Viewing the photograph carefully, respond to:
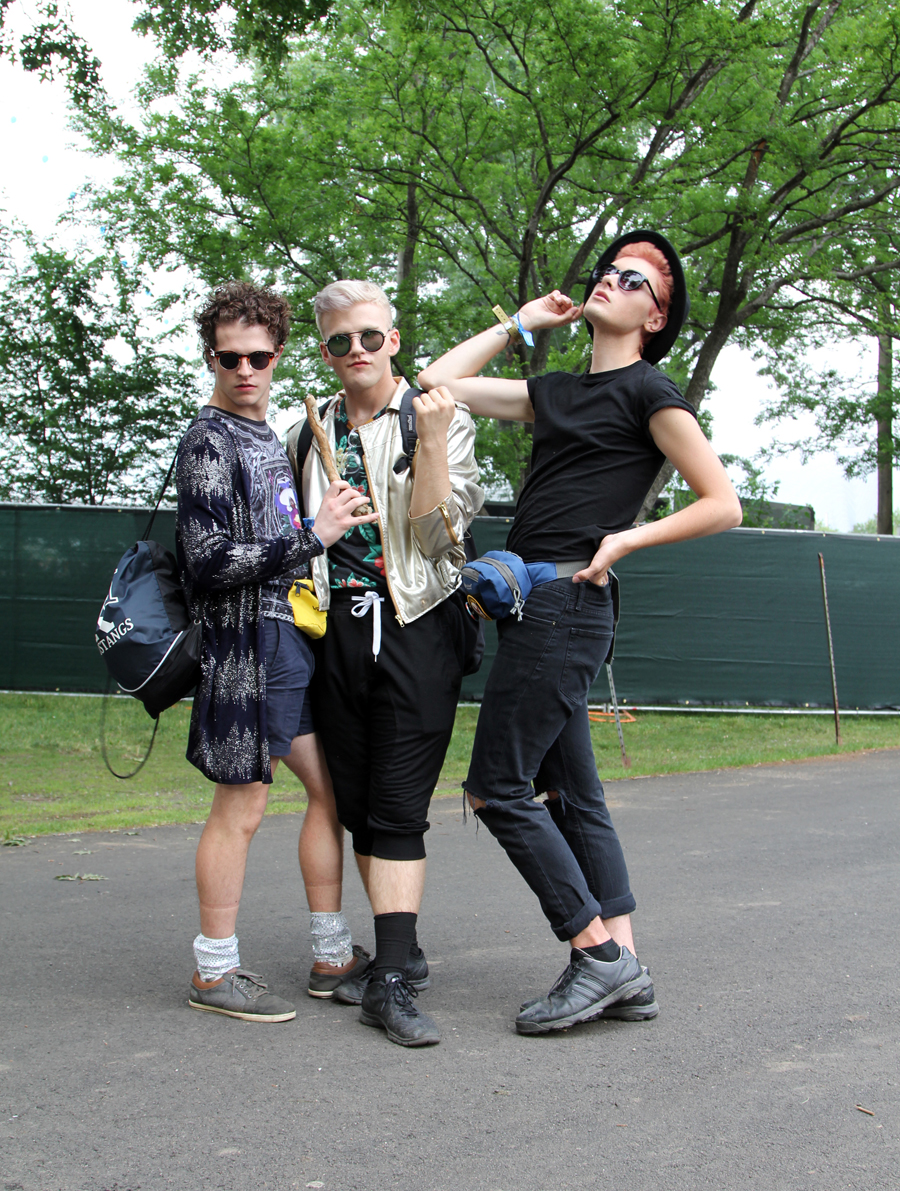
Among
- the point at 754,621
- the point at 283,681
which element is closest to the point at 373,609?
the point at 283,681

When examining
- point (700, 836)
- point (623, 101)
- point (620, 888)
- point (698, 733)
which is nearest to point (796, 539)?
point (698, 733)

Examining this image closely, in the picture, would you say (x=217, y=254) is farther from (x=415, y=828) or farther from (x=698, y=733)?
(x=415, y=828)

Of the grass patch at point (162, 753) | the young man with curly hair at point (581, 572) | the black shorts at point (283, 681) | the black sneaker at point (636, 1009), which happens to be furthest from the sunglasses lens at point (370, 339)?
the grass patch at point (162, 753)

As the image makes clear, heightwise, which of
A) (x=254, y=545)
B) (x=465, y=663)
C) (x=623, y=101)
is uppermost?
(x=623, y=101)

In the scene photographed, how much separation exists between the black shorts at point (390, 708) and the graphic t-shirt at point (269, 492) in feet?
0.53

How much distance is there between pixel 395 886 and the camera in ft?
10.8

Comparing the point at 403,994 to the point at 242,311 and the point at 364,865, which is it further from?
the point at 242,311

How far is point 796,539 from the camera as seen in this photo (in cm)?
1177

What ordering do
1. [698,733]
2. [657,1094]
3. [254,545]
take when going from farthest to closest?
[698,733] → [254,545] → [657,1094]

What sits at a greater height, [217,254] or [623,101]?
[623,101]

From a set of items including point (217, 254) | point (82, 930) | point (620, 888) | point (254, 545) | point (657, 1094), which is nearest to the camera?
point (657, 1094)

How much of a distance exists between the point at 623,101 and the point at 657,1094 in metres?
10.5

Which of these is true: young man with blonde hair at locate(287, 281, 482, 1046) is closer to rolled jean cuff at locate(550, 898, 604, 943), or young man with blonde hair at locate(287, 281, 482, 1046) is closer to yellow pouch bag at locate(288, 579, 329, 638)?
yellow pouch bag at locate(288, 579, 329, 638)

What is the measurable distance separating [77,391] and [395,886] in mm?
13588
